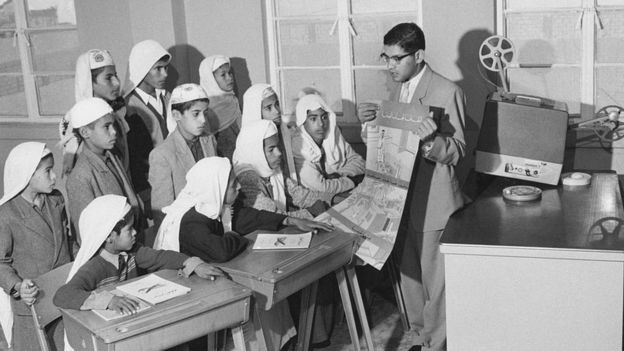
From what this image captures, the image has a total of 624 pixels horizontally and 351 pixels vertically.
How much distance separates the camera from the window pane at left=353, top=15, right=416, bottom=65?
5.71 meters

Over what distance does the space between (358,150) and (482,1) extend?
1331mm

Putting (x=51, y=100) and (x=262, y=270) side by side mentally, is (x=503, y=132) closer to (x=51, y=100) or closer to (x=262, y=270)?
(x=262, y=270)

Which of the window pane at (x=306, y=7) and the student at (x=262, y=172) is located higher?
the window pane at (x=306, y=7)

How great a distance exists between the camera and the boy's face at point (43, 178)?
3906mm

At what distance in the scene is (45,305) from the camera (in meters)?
3.46

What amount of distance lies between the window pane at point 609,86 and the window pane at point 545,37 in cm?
19

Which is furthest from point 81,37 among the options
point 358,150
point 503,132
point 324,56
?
point 503,132

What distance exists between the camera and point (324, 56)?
233 inches

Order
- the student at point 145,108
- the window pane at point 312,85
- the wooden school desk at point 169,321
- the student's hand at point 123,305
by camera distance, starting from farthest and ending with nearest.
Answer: the window pane at point 312,85
the student at point 145,108
the student's hand at point 123,305
the wooden school desk at point 169,321

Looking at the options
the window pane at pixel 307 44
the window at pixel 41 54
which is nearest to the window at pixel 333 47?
the window pane at pixel 307 44

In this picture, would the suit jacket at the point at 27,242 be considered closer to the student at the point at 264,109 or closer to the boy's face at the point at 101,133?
the boy's face at the point at 101,133

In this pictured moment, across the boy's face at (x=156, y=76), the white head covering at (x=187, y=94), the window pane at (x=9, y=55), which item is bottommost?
the white head covering at (x=187, y=94)

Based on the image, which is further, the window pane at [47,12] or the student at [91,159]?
the window pane at [47,12]

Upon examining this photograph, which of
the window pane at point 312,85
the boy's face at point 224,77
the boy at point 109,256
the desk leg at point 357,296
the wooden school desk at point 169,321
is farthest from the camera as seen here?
the window pane at point 312,85
